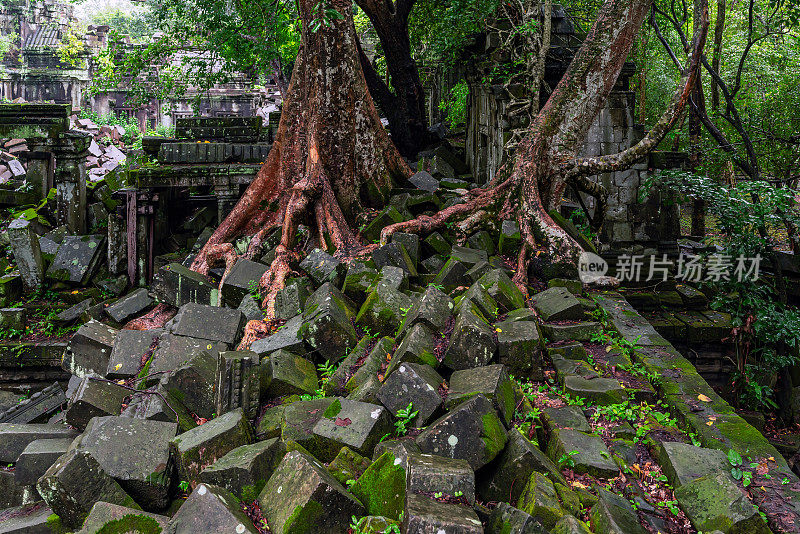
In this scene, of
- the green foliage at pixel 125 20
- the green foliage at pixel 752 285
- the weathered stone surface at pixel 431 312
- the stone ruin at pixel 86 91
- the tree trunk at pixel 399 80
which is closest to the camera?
the weathered stone surface at pixel 431 312

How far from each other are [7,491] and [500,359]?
12.2 feet

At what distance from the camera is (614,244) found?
422 inches

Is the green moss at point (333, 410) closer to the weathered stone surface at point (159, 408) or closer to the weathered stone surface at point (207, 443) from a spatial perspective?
the weathered stone surface at point (207, 443)

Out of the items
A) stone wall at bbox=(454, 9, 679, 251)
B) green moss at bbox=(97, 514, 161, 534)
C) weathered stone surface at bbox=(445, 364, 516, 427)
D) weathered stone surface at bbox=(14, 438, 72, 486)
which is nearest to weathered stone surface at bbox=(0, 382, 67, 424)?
weathered stone surface at bbox=(14, 438, 72, 486)

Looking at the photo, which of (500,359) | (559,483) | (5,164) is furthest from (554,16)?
(5,164)

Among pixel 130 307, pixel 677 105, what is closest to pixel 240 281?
pixel 130 307

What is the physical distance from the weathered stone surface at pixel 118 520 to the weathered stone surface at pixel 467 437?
5.08ft

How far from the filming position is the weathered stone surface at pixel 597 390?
460 centimetres

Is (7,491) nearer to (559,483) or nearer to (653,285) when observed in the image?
(559,483)

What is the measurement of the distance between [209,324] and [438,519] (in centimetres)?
350

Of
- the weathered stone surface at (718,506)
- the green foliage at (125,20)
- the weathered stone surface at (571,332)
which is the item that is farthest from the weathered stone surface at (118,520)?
the green foliage at (125,20)

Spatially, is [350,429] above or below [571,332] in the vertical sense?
below

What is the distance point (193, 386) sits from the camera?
15.5ft

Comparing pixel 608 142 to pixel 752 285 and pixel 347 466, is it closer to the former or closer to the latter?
pixel 752 285
